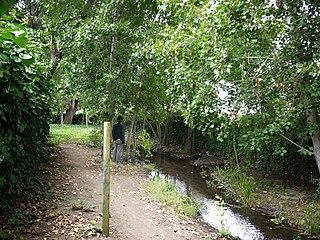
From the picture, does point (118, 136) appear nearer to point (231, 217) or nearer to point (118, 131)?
point (118, 131)

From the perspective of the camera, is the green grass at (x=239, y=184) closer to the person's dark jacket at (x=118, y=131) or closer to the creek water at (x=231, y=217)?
the creek water at (x=231, y=217)

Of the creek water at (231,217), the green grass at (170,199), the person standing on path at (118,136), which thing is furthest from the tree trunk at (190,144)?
the green grass at (170,199)

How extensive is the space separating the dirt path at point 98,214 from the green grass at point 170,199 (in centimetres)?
28

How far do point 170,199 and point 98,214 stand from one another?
2.55 meters

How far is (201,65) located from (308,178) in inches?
274

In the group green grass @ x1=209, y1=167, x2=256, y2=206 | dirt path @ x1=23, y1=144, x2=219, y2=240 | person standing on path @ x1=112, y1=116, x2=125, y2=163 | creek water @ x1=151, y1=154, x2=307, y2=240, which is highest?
person standing on path @ x1=112, y1=116, x2=125, y2=163

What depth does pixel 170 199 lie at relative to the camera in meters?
7.09

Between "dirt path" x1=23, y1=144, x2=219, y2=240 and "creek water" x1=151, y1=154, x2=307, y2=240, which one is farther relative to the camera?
"creek water" x1=151, y1=154, x2=307, y2=240

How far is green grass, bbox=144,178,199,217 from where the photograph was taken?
6734mm

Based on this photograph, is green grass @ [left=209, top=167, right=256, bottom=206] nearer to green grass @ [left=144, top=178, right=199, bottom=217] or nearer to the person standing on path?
green grass @ [left=144, top=178, right=199, bottom=217]

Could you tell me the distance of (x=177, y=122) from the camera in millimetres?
21250

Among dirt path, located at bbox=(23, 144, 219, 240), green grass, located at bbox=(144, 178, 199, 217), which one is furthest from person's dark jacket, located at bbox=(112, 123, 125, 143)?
green grass, located at bbox=(144, 178, 199, 217)

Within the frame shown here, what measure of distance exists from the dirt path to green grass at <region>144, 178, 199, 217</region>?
0.28 meters

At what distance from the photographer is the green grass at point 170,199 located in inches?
265
